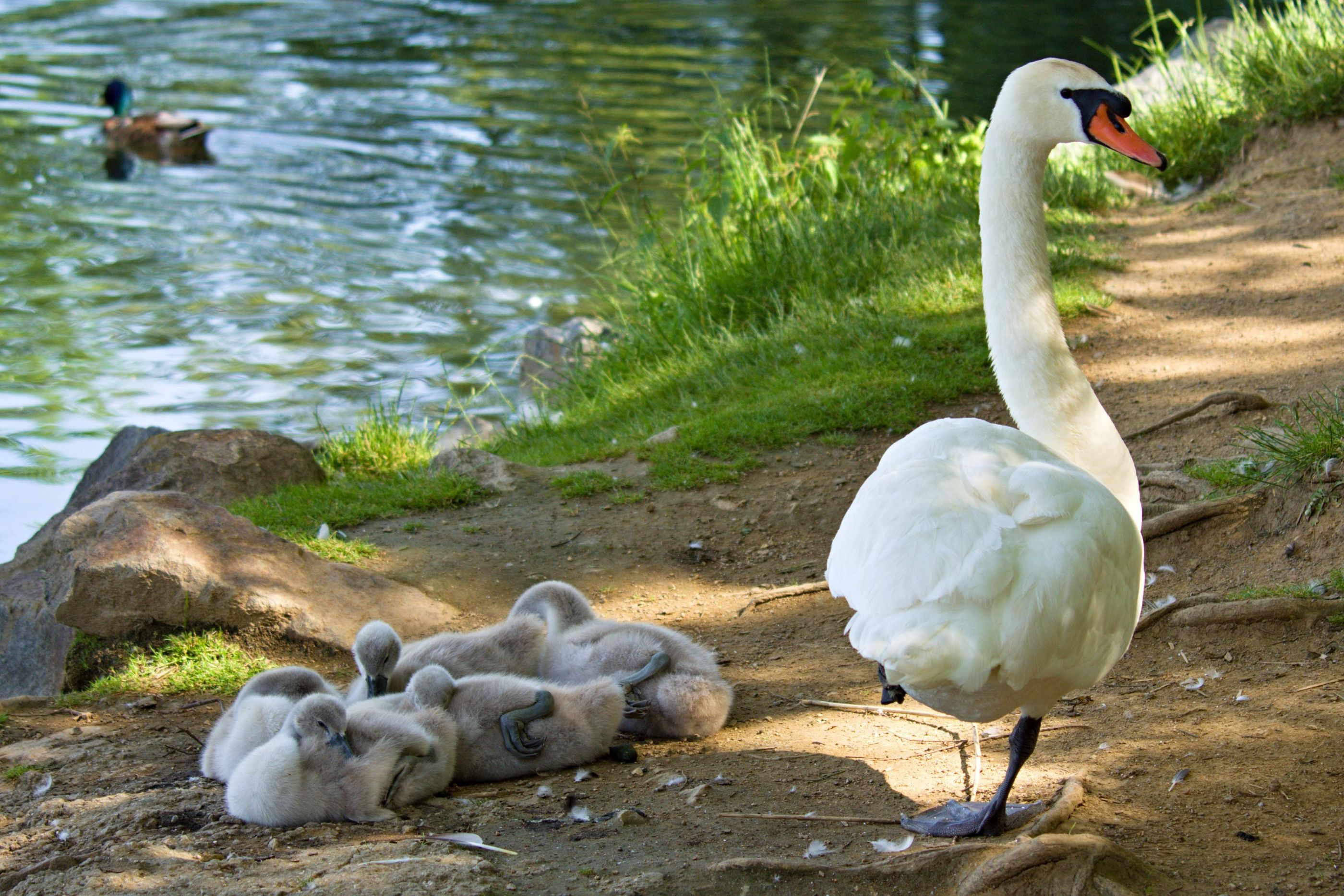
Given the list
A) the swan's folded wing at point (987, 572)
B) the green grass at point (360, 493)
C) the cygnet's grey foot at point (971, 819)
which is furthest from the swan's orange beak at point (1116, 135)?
the green grass at point (360, 493)

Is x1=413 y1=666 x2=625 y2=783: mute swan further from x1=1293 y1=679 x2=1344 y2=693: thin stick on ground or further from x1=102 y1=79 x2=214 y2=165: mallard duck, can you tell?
x1=102 y1=79 x2=214 y2=165: mallard duck

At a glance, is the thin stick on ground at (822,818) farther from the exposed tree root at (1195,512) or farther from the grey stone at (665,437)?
the grey stone at (665,437)

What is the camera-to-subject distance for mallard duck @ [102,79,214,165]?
14.9 meters

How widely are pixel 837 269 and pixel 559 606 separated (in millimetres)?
4504

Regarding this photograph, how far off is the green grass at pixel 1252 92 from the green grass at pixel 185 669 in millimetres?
8375

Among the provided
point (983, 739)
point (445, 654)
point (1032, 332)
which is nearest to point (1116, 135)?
point (1032, 332)

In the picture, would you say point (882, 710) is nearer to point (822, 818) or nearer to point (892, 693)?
point (822, 818)

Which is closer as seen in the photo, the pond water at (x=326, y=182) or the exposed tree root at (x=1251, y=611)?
the exposed tree root at (x=1251, y=611)

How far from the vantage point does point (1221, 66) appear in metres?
10.8

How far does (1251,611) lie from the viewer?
4109mm

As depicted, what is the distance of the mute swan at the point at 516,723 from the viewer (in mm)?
3816

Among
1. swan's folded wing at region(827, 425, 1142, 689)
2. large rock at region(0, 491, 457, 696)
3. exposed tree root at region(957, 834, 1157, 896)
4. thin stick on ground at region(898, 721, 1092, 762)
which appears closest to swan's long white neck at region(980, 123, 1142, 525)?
swan's folded wing at region(827, 425, 1142, 689)

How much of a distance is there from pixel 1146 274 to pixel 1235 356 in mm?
1670

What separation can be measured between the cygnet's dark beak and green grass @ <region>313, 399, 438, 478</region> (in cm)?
377
